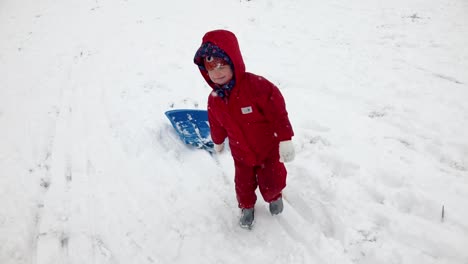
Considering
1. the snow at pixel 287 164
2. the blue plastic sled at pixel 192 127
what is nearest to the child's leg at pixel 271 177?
the snow at pixel 287 164

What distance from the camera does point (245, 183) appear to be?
2.71 m

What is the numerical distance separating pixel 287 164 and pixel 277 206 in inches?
30.2

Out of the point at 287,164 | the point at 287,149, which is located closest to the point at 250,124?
the point at 287,149

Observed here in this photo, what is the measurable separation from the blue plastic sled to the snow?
0.13m

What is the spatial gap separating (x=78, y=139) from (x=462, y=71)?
570 cm

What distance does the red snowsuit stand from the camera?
2.27 meters

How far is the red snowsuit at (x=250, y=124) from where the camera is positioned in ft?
7.46

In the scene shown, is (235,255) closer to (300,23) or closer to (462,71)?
(462,71)

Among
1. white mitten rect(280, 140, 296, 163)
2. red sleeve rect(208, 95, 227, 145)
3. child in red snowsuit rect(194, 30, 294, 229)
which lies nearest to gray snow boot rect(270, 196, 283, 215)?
child in red snowsuit rect(194, 30, 294, 229)

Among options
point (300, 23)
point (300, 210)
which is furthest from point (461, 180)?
point (300, 23)

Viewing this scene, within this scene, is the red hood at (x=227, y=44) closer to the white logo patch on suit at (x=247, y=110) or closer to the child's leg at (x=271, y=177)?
the white logo patch on suit at (x=247, y=110)

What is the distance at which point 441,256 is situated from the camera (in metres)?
2.33

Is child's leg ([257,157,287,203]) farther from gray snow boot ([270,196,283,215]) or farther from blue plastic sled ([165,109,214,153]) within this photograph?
blue plastic sled ([165,109,214,153])

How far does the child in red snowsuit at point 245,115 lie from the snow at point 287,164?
0.55m
